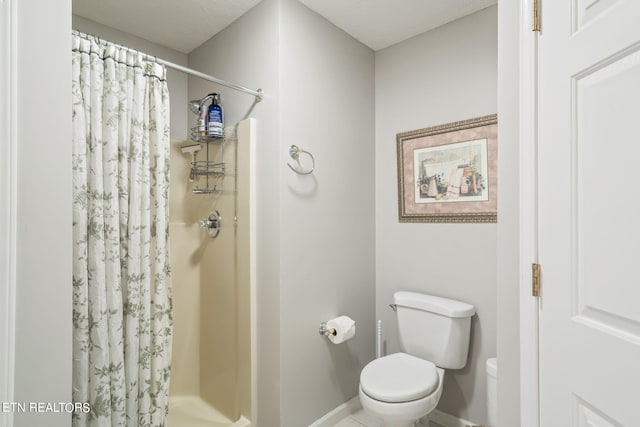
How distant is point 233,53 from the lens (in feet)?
6.79

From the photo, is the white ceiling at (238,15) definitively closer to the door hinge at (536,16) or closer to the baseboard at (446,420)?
the door hinge at (536,16)

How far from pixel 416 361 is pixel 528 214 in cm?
125

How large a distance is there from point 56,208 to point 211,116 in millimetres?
1173

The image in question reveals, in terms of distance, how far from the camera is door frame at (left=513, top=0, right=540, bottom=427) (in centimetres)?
93

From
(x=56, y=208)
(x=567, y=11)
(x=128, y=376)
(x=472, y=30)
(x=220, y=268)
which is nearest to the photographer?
(x=567, y=11)

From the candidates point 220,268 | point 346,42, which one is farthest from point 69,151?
point 346,42

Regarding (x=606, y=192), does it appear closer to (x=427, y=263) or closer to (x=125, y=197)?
(x=427, y=263)

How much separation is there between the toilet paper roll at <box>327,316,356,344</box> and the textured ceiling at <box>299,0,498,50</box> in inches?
73.0

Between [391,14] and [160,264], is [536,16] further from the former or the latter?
[160,264]

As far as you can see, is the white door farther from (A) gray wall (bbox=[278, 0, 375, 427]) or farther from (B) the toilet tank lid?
(A) gray wall (bbox=[278, 0, 375, 427])

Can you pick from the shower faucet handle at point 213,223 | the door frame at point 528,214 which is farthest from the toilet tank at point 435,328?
the shower faucet handle at point 213,223

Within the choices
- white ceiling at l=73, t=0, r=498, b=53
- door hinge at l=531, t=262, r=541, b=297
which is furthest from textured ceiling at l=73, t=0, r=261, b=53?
door hinge at l=531, t=262, r=541, b=297

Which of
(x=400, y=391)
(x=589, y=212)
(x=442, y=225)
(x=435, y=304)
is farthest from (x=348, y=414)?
(x=589, y=212)

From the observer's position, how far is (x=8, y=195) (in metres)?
0.82
